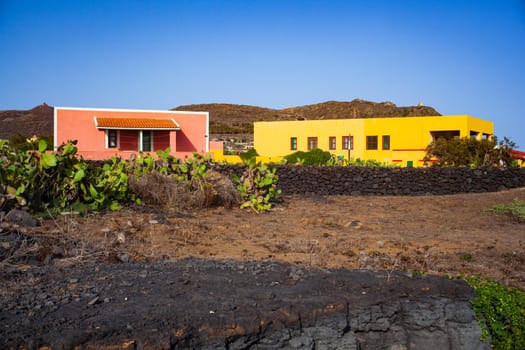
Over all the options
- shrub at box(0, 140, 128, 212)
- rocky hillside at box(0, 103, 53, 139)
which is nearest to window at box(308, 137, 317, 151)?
rocky hillside at box(0, 103, 53, 139)

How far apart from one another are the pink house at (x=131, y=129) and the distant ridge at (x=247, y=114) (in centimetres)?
2129

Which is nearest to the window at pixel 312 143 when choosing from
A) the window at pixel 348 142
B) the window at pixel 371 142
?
the window at pixel 348 142

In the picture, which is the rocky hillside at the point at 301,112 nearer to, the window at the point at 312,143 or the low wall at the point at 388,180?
the window at the point at 312,143

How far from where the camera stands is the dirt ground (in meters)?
6.01

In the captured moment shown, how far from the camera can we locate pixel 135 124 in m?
29.2

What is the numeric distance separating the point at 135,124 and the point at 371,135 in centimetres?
1571

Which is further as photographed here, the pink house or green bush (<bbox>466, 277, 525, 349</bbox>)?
the pink house

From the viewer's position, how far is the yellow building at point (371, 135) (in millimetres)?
32500

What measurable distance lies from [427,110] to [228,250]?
63784 mm

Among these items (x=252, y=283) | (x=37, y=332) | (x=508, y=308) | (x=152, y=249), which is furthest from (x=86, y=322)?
(x=508, y=308)

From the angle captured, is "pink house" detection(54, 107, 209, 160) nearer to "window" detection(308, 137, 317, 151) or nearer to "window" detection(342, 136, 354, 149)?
"window" detection(308, 137, 317, 151)

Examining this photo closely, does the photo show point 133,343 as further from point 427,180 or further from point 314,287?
point 427,180

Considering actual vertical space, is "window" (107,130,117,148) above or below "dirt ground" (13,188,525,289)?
above

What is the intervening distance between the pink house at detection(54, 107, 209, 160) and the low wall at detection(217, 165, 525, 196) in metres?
13.3
